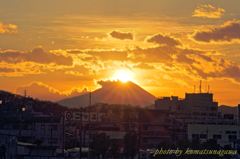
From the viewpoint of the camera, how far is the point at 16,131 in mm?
93250

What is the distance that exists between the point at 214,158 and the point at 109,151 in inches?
766

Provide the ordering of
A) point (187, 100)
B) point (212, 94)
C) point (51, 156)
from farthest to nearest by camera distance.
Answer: point (212, 94)
point (187, 100)
point (51, 156)

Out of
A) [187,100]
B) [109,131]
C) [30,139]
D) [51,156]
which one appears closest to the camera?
[51,156]

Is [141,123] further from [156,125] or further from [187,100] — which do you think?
[187,100]

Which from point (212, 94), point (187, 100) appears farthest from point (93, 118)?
point (212, 94)

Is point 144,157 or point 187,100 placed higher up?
point 187,100

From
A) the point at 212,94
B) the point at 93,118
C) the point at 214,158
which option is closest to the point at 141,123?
the point at 93,118

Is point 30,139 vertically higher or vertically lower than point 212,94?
lower

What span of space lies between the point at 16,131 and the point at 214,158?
4435cm

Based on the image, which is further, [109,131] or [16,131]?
[109,131]

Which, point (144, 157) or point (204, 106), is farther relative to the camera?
point (204, 106)

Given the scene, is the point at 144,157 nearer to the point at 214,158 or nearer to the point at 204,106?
the point at 214,158

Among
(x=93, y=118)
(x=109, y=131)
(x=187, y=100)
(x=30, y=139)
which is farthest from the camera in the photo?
(x=187, y=100)

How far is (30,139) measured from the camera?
89.2 m
